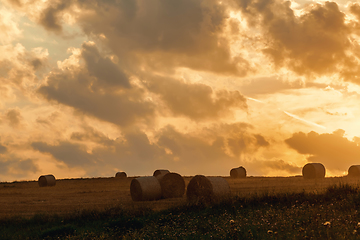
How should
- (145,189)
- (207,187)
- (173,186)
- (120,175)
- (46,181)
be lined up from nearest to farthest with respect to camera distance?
(207,187), (145,189), (173,186), (46,181), (120,175)

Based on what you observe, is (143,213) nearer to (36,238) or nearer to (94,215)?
(94,215)

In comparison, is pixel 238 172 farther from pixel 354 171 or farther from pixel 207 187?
pixel 207 187

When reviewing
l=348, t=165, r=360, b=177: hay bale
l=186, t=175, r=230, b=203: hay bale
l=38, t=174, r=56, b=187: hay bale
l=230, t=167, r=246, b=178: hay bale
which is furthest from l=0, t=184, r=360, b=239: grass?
l=230, t=167, r=246, b=178: hay bale

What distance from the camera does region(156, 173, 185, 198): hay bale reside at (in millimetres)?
25578

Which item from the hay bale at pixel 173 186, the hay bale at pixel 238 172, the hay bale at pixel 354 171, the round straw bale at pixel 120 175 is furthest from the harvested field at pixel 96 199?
the round straw bale at pixel 120 175

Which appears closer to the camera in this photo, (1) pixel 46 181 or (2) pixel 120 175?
(1) pixel 46 181

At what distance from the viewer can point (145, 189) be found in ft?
80.9

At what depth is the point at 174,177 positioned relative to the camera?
2588cm

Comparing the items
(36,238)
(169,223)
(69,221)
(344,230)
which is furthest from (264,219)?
(69,221)

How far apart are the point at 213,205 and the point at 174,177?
12.5m

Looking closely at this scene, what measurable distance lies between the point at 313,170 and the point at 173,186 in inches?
762

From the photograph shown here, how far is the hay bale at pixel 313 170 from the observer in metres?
38.2

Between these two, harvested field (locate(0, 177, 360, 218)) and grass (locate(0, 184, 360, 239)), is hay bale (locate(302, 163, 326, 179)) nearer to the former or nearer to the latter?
harvested field (locate(0, 177, 360, 218))

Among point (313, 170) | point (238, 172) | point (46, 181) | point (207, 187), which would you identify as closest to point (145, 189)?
point (207, 187)
